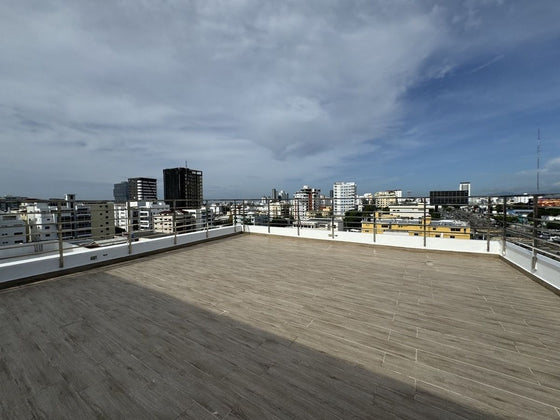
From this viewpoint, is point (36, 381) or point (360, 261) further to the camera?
point (360, 261)

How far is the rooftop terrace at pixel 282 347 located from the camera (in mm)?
959

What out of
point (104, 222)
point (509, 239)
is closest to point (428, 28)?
point (509, 239)

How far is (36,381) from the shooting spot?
1.11m

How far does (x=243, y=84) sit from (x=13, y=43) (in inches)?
219

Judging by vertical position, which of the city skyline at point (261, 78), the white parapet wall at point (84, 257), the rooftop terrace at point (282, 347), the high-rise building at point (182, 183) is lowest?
the rooftop terrace at point (282, 347)

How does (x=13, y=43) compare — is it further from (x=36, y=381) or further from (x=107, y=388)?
(x=107, y=388)

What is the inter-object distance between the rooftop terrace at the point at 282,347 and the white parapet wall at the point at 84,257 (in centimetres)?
23

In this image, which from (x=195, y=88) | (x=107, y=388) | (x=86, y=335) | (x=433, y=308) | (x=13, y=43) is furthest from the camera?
(x=195, y=88)

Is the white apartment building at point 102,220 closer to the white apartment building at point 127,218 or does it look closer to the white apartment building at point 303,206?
the white apartment building at point 127,218

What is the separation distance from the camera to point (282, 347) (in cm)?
135

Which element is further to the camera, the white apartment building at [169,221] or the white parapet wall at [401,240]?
the white apartment building at [169,221]

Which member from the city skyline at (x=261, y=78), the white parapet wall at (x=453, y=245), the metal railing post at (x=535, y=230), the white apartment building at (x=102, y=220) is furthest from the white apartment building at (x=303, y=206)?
the white apartment building at (x=102, y=220)

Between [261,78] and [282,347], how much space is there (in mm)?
8667

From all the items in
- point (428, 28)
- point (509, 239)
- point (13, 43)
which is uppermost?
point (428, 28)
